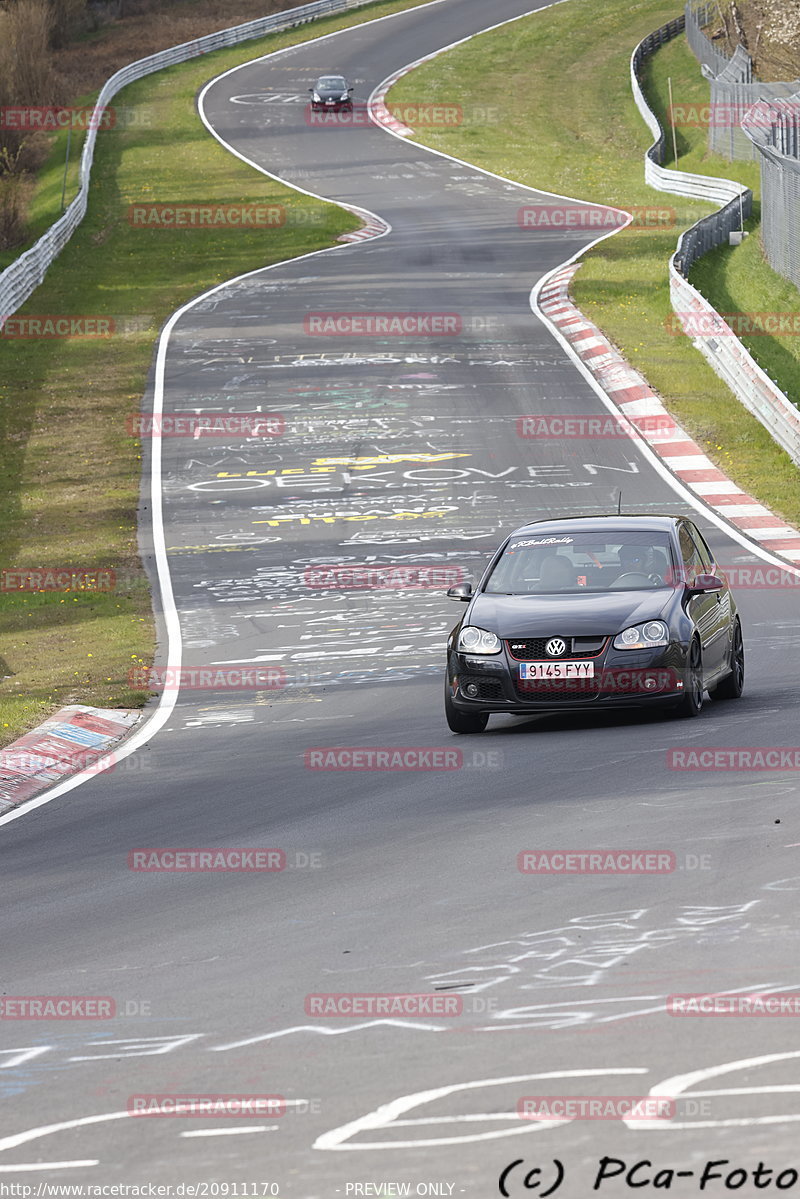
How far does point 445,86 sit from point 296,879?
71.1m

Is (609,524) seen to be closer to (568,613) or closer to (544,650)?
(568,613)

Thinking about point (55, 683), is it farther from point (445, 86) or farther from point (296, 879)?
point (445, 86)

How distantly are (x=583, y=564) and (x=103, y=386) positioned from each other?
22950mm
